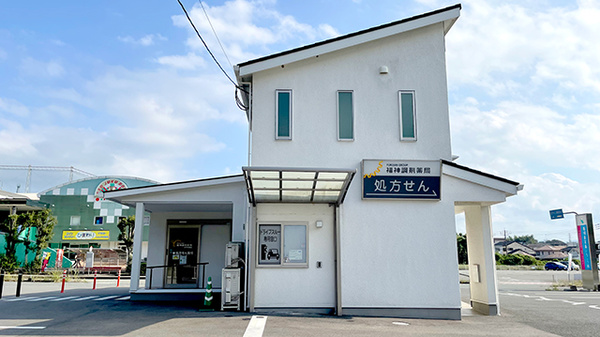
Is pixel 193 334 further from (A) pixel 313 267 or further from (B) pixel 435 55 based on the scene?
(B) pixel 435 55

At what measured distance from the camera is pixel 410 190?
11609 mm

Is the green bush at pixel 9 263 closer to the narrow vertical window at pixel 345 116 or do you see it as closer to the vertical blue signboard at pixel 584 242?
the narrow vertical window at pixel 345 116

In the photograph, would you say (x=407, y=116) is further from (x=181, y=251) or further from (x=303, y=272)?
(x=181, y=251)

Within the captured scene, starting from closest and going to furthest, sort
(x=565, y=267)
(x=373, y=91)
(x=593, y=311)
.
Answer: (x=373, y=91) < (x=593, y=311) < (x=565, y=267)

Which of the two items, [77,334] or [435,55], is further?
[435,55]

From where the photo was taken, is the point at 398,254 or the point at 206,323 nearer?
the point at 206,323

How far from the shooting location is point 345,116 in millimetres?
12062

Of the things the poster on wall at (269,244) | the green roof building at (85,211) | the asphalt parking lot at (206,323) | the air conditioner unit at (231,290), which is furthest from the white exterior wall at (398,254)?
the green roof building at (85,211)

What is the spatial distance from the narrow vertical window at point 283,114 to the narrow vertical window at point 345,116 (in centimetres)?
134

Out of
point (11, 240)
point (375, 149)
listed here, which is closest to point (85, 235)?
point (11, 240)

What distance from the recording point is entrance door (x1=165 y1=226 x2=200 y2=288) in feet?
53.5

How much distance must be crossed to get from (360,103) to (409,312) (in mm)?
5545

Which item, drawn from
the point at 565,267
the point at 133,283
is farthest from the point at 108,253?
the point at 565,267

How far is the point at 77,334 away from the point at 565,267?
4750cm
